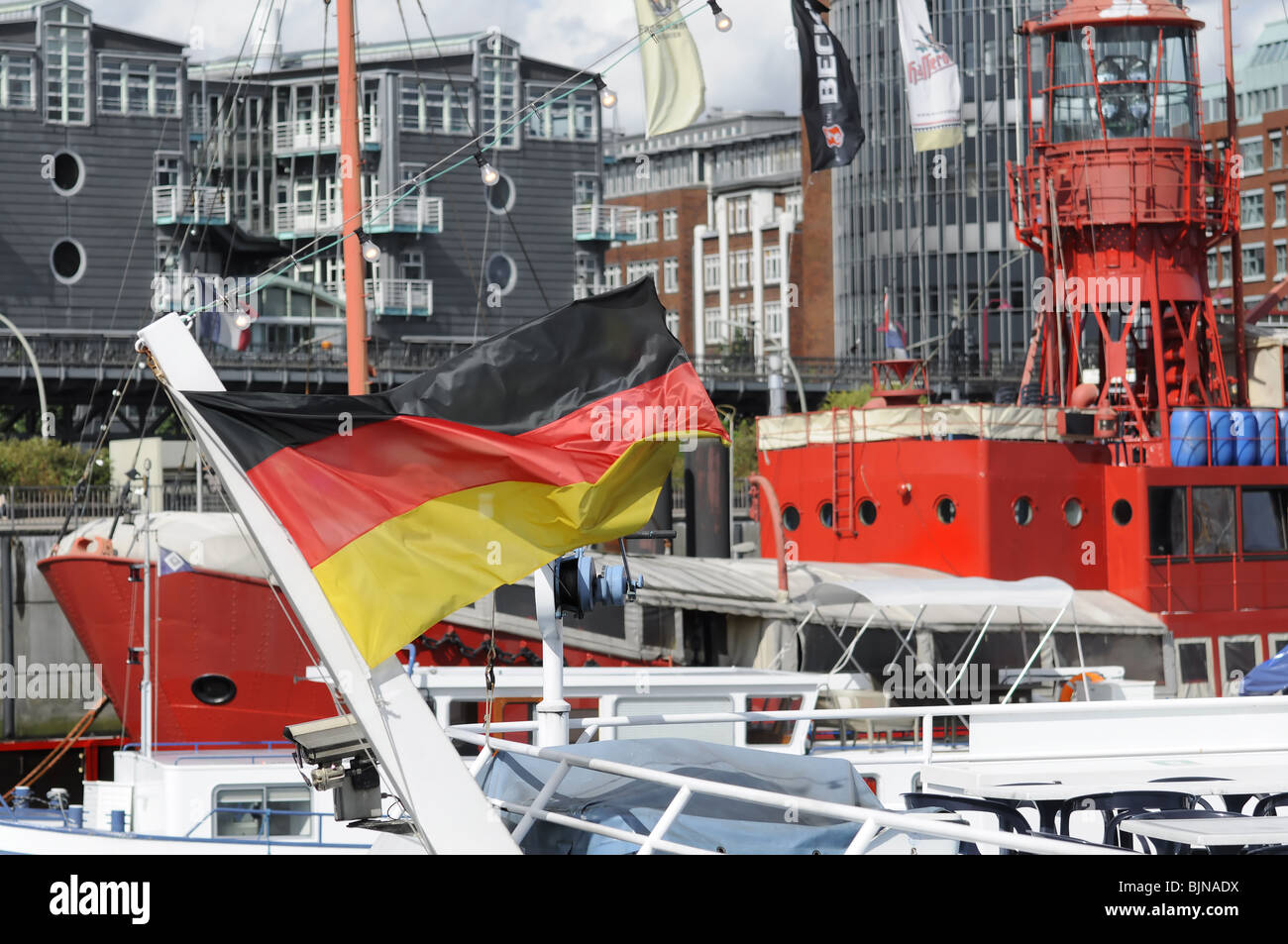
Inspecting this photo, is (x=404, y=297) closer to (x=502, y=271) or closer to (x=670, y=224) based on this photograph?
(x=502, y=271)

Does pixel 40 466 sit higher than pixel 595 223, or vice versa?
pixel 595 223

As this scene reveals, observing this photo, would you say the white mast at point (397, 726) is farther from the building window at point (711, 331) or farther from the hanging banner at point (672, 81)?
the building window at point (711, 331)

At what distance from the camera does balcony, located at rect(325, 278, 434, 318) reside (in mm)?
70812

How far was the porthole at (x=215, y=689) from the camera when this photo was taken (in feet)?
78.8

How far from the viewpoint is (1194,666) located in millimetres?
27562

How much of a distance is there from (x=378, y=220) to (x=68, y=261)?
43.9ft

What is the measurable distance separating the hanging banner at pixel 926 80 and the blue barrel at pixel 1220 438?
20.9ft

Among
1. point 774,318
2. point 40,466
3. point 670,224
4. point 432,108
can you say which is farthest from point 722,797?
point 670,224

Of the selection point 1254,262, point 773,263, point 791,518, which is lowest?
point 791,518

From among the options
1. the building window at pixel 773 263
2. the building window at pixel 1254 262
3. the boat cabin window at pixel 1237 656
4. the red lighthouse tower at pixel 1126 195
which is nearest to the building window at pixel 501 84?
the building window at pixel 773 263

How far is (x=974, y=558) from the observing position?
27438 millimetres

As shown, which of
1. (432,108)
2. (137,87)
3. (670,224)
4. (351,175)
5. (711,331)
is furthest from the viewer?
(670,224)

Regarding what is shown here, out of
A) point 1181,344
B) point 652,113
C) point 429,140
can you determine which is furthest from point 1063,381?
point 429,140

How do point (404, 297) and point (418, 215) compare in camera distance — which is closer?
point (418, 215)
